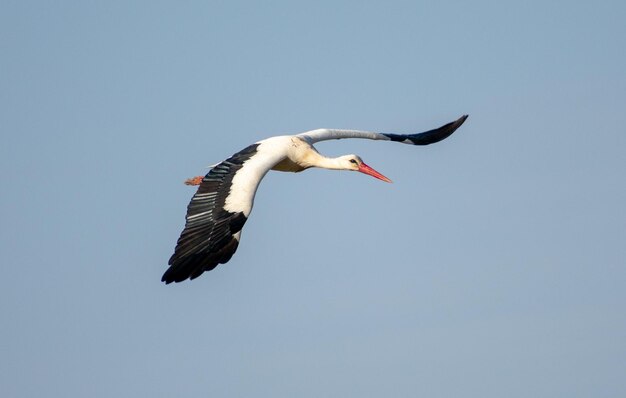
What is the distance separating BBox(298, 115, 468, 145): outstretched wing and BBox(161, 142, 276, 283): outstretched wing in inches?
150

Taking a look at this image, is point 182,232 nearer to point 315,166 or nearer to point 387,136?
point 315,166

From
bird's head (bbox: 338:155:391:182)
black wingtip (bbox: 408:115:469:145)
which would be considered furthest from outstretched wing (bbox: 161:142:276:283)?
black wingtip (bbox: 408:115:469:145)

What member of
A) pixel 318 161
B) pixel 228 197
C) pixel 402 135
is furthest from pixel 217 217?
pixel 402 135

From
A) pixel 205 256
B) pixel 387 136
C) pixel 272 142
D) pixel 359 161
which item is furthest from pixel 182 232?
pixel 387 136

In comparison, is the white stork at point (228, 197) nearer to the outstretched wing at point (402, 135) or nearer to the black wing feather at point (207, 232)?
the black wing feather at point (207, 232)

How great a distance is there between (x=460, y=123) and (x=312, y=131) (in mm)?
3219

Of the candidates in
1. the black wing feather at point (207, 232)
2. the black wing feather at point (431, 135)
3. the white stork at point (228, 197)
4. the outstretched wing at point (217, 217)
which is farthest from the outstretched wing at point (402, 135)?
the black wing feather at point (207, 232)

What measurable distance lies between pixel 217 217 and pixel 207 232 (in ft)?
1.31

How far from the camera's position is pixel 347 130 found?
2483cm

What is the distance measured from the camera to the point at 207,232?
18.7 meters

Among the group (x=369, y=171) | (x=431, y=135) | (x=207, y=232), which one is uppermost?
(x=431, y=135)

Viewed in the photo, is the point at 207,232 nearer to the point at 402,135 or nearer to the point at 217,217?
the point at 217,217

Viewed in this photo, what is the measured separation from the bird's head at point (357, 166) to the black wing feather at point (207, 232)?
12.5 ft

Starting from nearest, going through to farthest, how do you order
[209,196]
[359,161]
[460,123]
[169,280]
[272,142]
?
[169,280] < [209,196] < [272,142] < [359,161] < [460,123]
